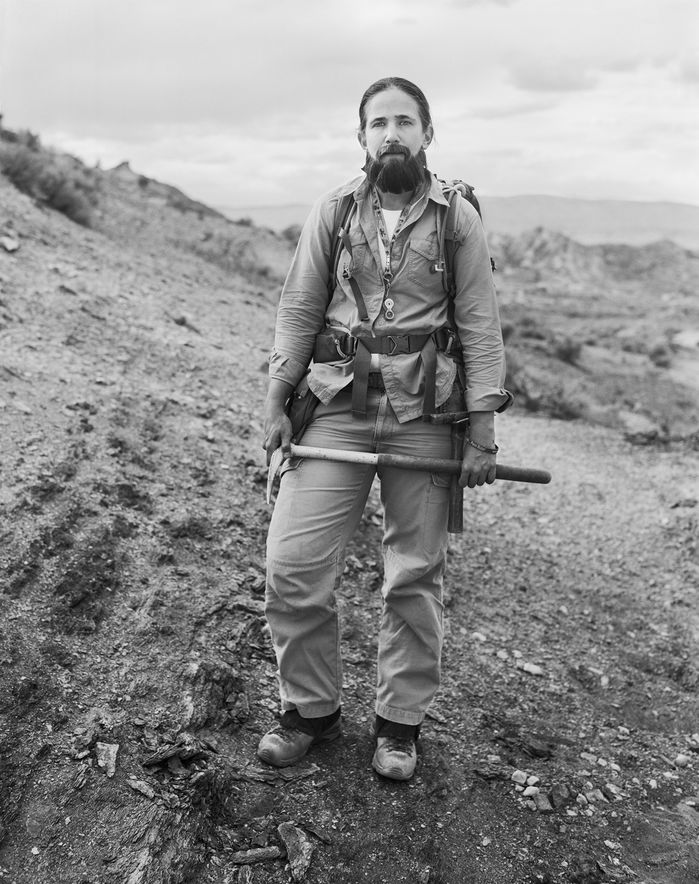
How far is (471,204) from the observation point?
3527 millimetres

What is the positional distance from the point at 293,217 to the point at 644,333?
117880 mm

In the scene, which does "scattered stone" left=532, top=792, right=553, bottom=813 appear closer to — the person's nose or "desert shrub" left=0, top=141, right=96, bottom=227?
the person's nose

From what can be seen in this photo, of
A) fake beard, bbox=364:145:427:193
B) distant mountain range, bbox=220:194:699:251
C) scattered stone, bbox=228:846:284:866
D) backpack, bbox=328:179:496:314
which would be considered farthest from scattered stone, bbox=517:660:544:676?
distant mountain range, bbox=220:194:699:251

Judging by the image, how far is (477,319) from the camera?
3438mm

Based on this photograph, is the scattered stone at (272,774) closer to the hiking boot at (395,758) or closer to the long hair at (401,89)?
the hiking boot at (395,758)

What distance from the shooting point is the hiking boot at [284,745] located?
3582 millimetres

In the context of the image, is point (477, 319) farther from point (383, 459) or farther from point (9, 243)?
point (9, 243)

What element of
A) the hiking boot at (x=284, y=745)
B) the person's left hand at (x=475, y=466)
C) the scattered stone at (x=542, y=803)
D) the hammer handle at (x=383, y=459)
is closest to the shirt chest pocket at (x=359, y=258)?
the hammer handle at (x=383, y=459)

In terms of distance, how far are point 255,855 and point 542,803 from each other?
4.18 ft

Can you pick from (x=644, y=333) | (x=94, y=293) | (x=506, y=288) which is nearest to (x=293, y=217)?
(x=506, y=288)

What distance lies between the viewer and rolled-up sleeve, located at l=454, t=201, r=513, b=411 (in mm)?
3393

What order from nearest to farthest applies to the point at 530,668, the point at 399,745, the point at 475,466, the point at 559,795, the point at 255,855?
the point at 255,855
the point at 475,466
the point at 399,745
the point at 559,795
the point at 530,668

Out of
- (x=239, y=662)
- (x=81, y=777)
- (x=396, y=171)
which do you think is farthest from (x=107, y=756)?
(x=396, y=171)

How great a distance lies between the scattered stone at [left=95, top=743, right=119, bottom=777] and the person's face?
7.86 feet
